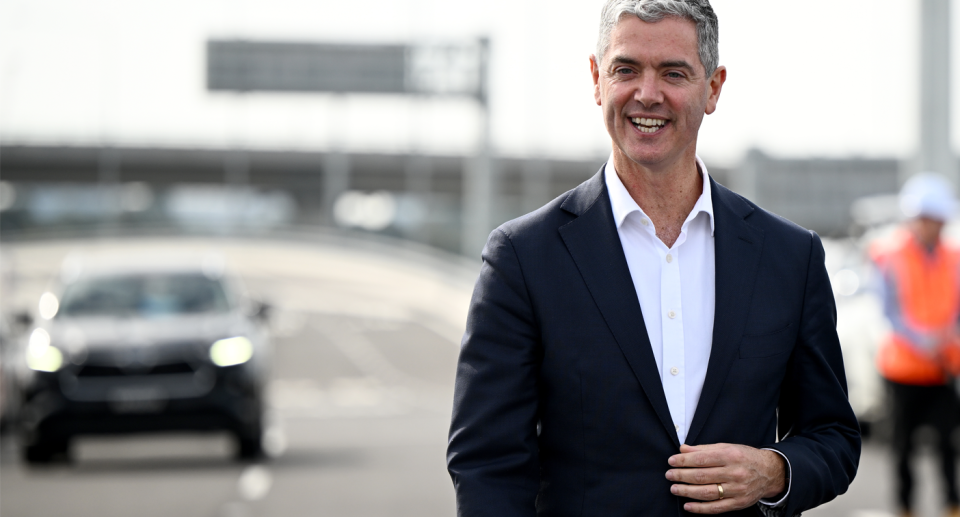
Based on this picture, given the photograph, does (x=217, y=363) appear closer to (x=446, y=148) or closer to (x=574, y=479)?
(x=574, y=479)

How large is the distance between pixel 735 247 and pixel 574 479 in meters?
0.61

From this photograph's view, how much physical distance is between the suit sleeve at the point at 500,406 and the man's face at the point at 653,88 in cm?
36

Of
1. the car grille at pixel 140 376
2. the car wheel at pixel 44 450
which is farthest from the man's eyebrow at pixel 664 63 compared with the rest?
the car wheel at pixel 44 450

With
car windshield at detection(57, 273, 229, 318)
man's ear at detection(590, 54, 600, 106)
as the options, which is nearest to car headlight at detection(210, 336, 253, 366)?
car windshield at detection(57, 273, 229, 318)

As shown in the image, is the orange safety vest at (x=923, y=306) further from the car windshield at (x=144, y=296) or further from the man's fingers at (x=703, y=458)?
the car windshield at (x=144, y=296)

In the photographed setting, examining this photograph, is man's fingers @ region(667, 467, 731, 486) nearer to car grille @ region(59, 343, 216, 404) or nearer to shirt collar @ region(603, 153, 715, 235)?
shirt collar @ region(603, 153, 715, 235)

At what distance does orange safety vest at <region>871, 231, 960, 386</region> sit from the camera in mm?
8805

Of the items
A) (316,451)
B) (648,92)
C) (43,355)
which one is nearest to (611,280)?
(648,92)

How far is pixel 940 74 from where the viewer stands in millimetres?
13320

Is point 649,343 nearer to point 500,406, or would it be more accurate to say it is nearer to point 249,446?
point 500,406

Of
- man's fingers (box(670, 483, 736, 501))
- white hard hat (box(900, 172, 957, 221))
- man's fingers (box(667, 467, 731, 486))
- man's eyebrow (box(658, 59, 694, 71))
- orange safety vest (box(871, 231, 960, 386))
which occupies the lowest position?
orange safety vest (box(871, 231, 960, 386))

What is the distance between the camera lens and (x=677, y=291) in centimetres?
306

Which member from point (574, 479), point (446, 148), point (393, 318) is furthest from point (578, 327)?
point (446, 148)

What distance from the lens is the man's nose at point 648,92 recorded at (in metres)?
3.04
